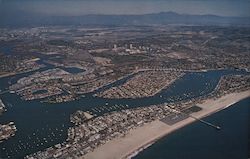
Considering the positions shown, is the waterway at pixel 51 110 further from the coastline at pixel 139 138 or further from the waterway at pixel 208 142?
the waterway at pixel 208 142

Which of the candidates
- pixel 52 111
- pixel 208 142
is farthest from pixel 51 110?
pixel 208 142

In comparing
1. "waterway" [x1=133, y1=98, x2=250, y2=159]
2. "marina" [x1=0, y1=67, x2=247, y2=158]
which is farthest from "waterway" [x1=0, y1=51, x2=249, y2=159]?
"waterway" [x1=133, y1=98, x2=250, y2=159]

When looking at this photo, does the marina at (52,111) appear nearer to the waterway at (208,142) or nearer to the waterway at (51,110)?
the waterway at (51,110)

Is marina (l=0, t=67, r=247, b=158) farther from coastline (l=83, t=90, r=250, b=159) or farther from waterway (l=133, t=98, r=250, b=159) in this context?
waterway (l=133, t=98, r=250, b=159)

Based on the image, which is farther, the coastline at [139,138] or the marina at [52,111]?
the marina at [52,111]

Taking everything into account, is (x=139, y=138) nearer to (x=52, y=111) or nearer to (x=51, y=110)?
(x=52, y=111)

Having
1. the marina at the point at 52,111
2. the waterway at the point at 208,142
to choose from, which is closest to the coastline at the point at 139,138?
the waterway at the point at 208,142

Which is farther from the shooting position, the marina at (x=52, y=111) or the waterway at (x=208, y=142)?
the marina at (x=52, y=111)
